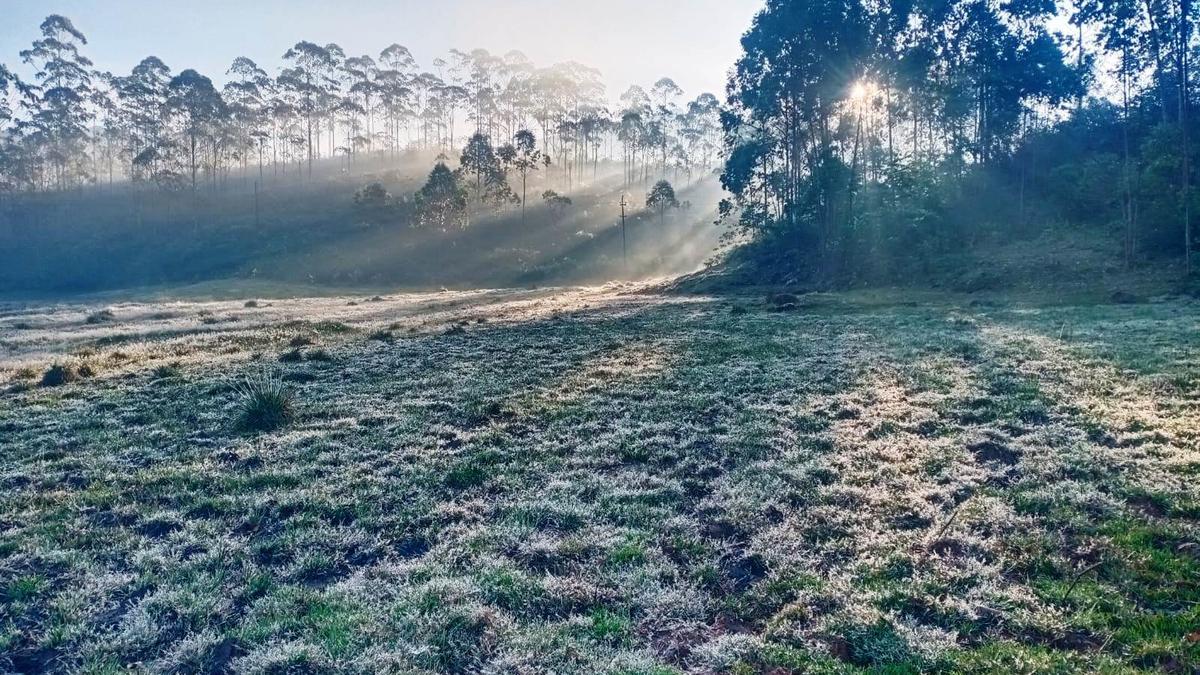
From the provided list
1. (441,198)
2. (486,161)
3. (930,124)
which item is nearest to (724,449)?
(930,124)

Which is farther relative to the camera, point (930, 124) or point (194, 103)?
point (194, 103)

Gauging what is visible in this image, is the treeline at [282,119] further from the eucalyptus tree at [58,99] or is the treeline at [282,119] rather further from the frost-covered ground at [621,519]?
the frost-covered ground at [621,519]

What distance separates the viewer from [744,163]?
62.1 meters

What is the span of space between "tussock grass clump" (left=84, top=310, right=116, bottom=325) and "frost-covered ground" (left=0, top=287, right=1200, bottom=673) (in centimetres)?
2194

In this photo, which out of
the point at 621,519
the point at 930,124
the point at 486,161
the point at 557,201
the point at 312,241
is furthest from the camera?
the point at 557,201

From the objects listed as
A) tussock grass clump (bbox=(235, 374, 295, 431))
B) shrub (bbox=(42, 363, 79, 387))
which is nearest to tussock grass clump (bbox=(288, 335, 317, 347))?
shrub (bbox=(42, 363, 79, 387))

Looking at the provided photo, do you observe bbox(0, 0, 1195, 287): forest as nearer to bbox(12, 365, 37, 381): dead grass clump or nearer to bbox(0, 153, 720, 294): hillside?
bbox(0, 153, 720, 294): hillside

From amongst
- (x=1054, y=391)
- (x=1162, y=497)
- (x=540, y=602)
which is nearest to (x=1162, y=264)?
(x=1054, y=391)

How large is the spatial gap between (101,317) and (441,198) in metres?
52.9

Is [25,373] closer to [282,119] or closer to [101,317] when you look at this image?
[101,317]

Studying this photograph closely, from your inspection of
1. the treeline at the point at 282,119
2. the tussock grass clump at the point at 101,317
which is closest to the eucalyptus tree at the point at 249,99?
the treeline at the point at 282,119

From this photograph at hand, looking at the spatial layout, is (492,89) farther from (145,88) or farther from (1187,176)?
(1187,176)

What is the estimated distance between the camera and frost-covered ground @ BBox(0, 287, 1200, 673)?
20.6 ft

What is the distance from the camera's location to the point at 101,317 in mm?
38375
